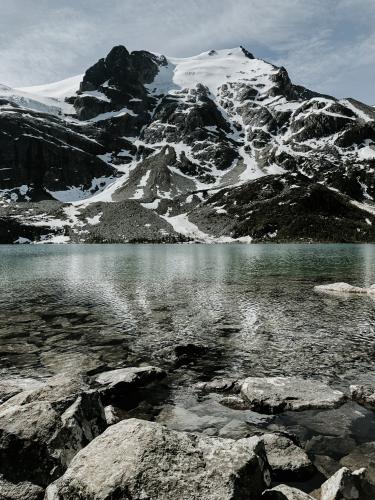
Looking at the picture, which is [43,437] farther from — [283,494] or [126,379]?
[126,379]

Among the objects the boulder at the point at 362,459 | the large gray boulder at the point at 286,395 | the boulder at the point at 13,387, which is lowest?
the boulder at the point at 362,459

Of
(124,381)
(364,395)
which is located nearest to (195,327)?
(124,381)

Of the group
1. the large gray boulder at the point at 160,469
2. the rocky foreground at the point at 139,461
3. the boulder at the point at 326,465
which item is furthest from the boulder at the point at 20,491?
the boulder at the point at 326,465

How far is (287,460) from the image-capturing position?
1201 centimetres

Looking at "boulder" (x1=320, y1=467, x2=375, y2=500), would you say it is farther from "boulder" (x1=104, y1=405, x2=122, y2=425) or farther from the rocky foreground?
"boulder" (x1=104, y1=405, x2=122, y2=425)

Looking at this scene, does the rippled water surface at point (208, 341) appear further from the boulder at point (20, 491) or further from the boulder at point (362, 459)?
the boulder at point (20, 491)

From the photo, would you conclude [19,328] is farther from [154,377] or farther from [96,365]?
[154,377]

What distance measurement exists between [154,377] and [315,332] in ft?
45.2

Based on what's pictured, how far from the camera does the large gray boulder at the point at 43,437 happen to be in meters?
9.87

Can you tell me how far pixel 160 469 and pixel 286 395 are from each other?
986cm

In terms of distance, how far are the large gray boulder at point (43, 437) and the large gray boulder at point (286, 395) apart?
6.86 meters

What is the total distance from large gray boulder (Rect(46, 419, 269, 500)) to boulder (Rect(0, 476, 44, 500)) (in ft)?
2.61

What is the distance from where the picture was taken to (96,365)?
22344mm

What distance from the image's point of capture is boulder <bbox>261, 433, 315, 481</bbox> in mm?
11680
